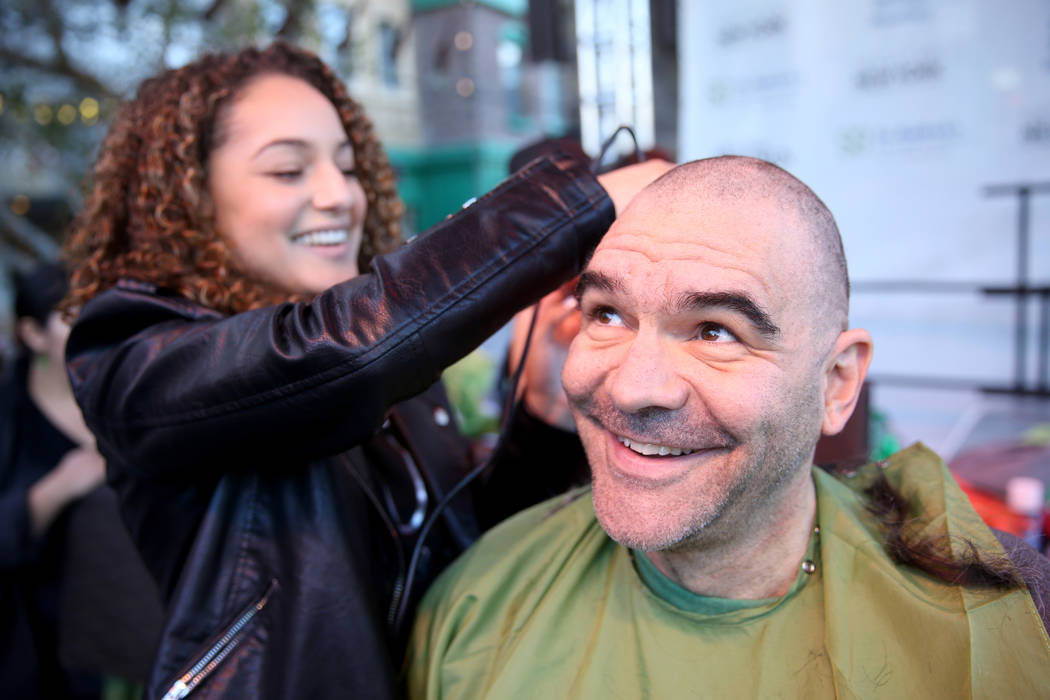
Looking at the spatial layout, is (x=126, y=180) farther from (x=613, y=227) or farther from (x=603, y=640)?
(x=603, y=640)

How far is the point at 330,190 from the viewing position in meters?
1.38

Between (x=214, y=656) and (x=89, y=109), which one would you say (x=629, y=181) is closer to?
(x=214, y=656)

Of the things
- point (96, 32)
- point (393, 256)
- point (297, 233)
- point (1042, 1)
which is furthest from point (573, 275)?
point (96, 32)

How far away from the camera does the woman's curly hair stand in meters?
1.31

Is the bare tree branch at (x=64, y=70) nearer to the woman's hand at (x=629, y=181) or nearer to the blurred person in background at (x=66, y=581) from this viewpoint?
the blurred person in background at (x=66, y=581)

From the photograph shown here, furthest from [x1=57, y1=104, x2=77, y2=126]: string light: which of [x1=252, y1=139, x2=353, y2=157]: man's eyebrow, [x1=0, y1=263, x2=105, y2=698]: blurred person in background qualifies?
[x1=252, y1=139, x2=353, y2=157]: man's eyebrow

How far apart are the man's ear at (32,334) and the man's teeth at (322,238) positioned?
150 cm

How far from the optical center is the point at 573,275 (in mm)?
1170

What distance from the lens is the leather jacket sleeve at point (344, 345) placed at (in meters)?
1.04

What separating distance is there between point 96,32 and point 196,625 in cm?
387

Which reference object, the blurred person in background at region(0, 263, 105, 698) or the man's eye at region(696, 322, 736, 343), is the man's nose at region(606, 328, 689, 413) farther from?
the blurred person in background at region(0, 263, 105, 698)

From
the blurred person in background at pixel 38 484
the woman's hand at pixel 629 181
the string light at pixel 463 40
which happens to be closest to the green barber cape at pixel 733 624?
the woman's hand at pixel 629 181

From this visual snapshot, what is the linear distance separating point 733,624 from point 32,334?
2346mm

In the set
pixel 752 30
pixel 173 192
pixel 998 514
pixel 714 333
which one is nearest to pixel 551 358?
pixel 714 333
